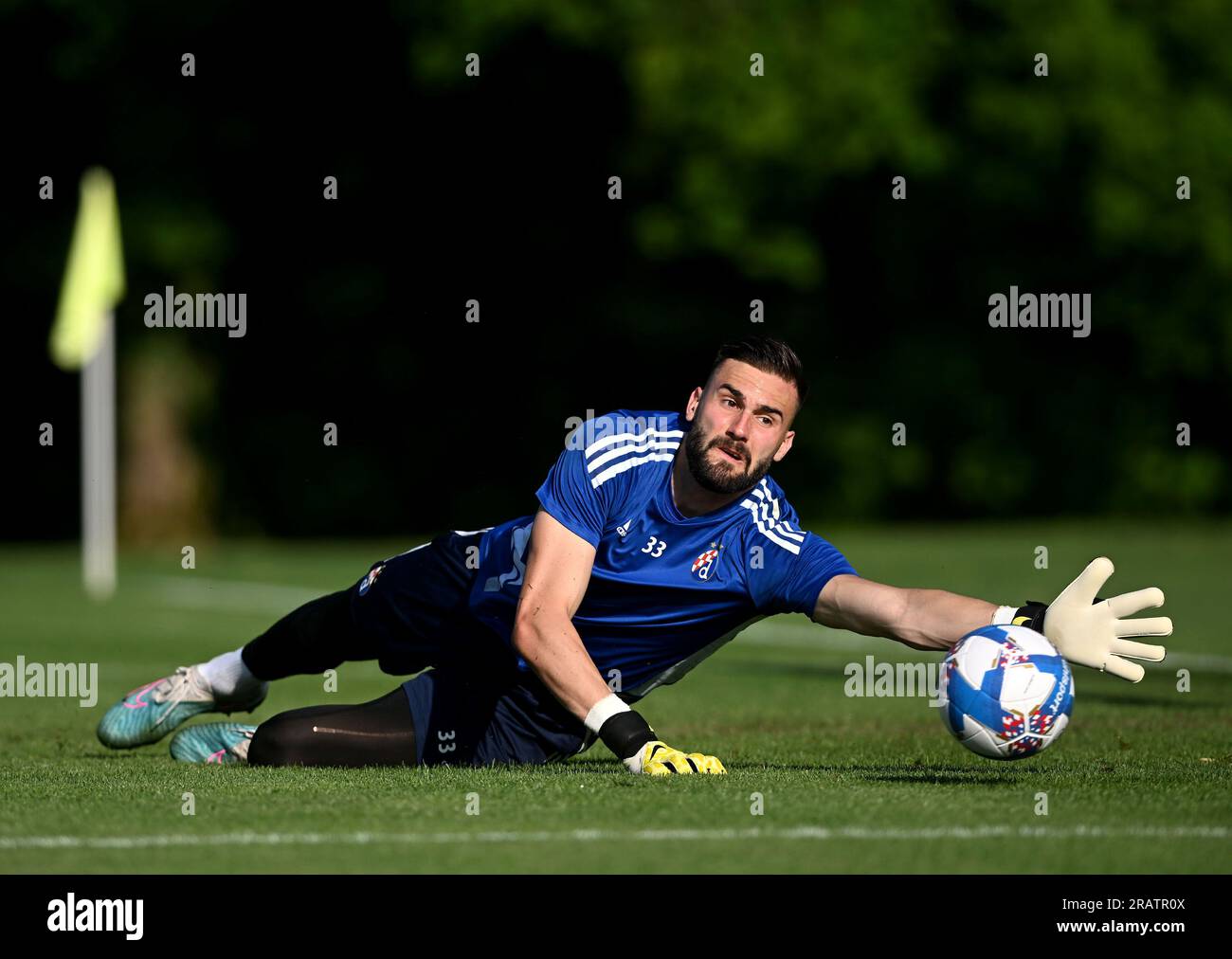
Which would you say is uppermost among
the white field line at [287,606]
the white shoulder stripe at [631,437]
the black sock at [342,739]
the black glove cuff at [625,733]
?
the white shoulder stripe at [631,437]

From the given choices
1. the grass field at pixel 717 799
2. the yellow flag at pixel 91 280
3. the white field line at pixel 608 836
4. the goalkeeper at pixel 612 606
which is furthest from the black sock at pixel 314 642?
the yellow flag at pixel 91 280

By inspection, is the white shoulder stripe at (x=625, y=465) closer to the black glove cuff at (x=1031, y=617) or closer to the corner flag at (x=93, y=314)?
the black glove cuff at (x=1031, y=617)

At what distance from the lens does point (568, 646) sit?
7602mm

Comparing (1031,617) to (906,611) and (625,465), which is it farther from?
(625,465)

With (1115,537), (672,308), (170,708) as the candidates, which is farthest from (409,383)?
(170,708)

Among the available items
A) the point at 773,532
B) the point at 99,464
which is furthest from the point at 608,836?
the point at 99,464

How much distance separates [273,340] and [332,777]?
3332 centimetres

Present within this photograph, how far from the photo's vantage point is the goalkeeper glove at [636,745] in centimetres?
744

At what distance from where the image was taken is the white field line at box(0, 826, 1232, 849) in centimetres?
618

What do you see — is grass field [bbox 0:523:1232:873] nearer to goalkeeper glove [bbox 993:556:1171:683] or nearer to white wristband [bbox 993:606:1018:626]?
goalkeeper glove [bbox 993:556:1171:683]

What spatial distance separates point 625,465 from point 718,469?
406 mm

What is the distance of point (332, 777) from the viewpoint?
25.4 feet

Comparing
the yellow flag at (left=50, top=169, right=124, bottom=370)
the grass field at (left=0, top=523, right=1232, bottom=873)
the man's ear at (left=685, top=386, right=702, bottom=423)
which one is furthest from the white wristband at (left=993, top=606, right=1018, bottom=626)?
the yellow flag at (left=50, top=169, right=124, bottom=370)

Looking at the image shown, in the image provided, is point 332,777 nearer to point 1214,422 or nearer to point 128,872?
point 128,872
